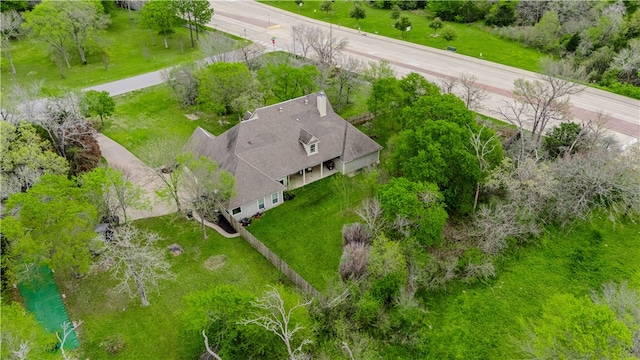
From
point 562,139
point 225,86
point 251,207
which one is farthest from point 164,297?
point 562,139

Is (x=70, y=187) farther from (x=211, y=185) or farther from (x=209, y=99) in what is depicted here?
(x=209, y=99)

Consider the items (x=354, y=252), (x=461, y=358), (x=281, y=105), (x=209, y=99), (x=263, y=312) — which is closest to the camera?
(x=263, y=312)

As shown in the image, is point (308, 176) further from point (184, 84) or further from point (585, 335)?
point (585, 335)

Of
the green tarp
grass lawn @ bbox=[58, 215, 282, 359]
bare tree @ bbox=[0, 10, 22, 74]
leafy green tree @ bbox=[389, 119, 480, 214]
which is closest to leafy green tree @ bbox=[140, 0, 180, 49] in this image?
bare tree @ bbox=[0, 10, 22, 74]

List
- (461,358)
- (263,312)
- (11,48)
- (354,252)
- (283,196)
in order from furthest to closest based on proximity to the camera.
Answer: (11,48), (283,196), (354,252), (461,358), (263,312)

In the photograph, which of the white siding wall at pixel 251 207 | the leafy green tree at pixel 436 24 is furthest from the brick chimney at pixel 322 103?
the leafy green tree at pixel 436 24

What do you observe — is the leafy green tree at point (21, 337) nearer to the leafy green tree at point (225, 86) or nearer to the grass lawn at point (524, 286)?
the grass lawn at point (524, 286)

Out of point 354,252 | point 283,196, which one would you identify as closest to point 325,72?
point 283,196
